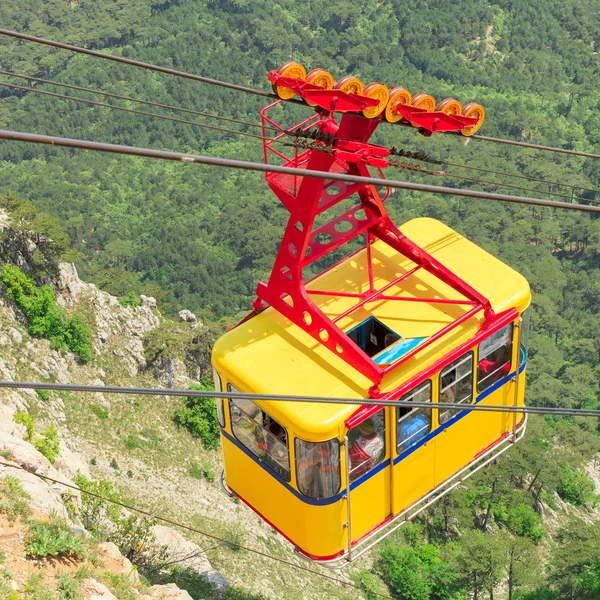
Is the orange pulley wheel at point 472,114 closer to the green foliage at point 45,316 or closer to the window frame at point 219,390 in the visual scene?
the window frame at point 219,390

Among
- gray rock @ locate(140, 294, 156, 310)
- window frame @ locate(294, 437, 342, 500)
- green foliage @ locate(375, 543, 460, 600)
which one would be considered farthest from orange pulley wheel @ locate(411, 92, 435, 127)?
gray rock @ locate(140, 294, 156, 310)

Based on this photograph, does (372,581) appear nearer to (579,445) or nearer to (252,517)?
(252,517)

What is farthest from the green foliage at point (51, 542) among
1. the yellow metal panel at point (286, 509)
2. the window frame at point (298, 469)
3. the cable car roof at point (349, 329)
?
the window frame at point (298, 469)

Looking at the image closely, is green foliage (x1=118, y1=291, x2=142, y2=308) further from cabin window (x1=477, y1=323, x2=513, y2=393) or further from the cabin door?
the cabin door

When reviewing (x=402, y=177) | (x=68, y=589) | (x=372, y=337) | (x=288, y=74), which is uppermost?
(x=288, y=74)

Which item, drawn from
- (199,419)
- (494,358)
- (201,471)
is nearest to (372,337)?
(494,358)

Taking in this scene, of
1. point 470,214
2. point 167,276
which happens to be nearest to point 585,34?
point 470,214

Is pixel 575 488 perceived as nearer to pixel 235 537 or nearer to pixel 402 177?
pixel 235 537
